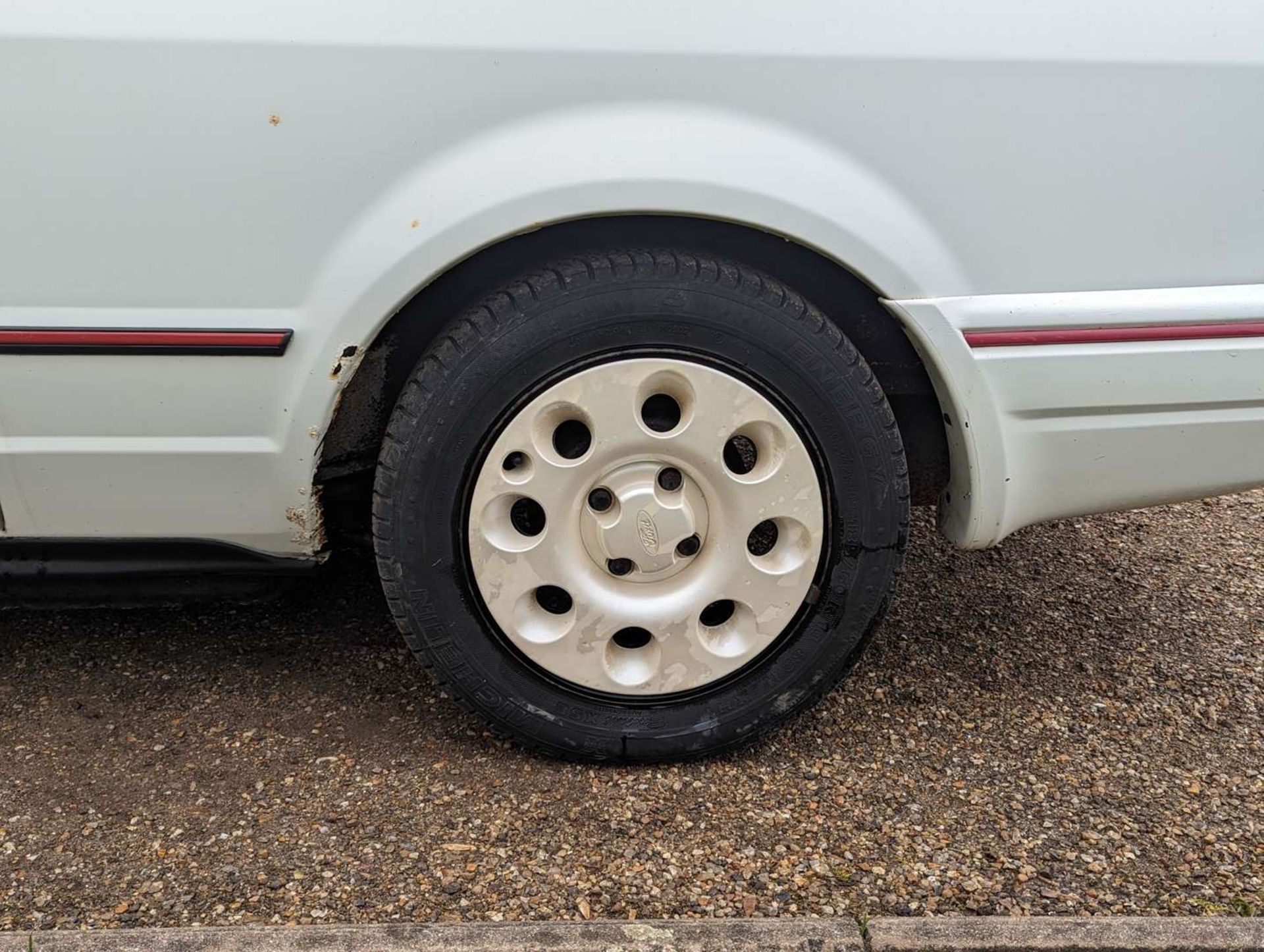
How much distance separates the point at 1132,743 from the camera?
7.61 ft

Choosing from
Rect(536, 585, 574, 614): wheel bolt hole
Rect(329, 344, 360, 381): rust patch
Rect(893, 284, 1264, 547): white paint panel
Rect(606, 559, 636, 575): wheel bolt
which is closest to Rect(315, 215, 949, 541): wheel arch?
Rect(329, 344, 360, 381): rust patch

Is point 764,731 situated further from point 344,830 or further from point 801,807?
point 344,830

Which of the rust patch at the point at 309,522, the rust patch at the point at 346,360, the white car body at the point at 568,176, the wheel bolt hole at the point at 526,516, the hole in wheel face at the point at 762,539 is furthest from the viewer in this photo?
the hole in wheel face at the point at 762,539

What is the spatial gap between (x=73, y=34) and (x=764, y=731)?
1669 mm

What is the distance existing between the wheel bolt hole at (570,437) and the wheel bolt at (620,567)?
8.3 inches

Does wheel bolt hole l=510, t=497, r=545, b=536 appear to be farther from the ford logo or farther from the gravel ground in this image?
the gravel ground

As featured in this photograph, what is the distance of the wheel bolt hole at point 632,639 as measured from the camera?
2197 mm

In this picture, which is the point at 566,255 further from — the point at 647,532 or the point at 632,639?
the point at 632,639

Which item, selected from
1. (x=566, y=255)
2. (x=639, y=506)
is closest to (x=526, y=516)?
(x=639, y=506)

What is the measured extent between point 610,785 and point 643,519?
0.52 meters

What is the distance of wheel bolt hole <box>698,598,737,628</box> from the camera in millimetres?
2217

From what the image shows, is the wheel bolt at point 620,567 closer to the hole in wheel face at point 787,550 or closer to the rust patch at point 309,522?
the hole in wheel face at point 787,550

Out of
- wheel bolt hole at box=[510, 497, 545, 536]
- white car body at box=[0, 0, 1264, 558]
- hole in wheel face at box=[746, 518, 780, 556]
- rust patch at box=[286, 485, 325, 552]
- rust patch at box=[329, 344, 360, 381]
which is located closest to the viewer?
white car body at box=[0, 0, 1264, 558]

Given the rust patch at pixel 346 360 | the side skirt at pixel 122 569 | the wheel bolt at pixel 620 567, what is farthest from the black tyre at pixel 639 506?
the side skirt at pixel 122 569
